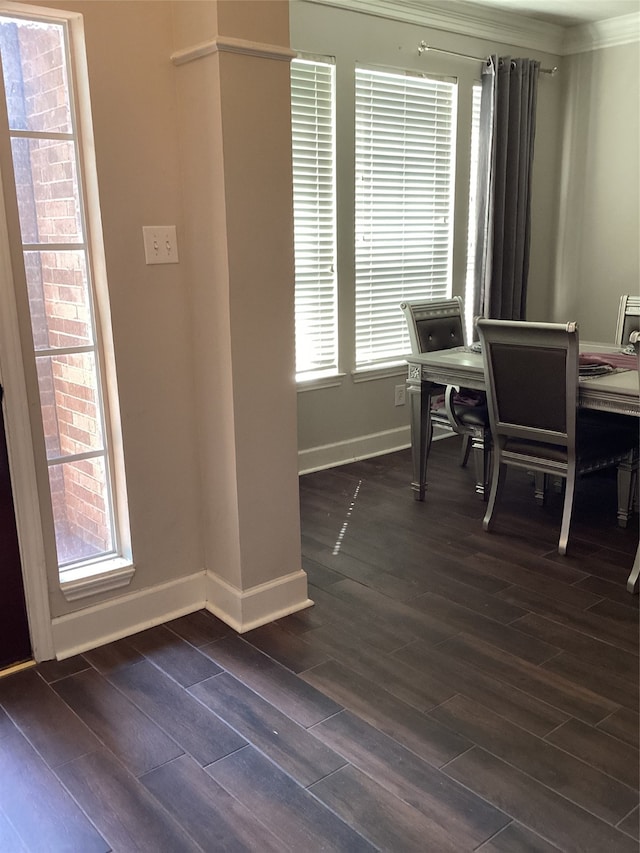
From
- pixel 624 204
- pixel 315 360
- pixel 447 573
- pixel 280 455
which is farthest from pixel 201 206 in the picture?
pixel 624 204

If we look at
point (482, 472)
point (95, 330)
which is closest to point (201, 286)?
point (95, 330)

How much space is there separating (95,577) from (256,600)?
532 millimetres

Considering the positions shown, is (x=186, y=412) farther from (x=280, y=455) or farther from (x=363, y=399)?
(x=363, y=399)

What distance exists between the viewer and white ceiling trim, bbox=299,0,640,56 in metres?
3.99

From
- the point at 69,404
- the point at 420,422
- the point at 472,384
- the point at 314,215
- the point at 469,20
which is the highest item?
the point at 469,20

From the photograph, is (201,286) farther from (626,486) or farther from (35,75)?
(626,486)

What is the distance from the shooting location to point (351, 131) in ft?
13.1

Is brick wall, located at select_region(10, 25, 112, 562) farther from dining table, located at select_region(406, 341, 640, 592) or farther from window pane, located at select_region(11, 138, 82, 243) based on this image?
dining table, located at select_region(406, 341, 640, 592)

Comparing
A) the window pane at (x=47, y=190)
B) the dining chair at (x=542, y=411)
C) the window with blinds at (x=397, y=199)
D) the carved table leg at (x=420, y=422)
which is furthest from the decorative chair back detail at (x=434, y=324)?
the window pane at (x=47, y=190)

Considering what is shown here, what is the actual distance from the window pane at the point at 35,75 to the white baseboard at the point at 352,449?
7.64ft

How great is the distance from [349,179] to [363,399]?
1.25m

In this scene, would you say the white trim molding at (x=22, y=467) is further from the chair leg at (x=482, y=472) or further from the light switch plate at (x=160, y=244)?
the chair leg at (x=482, y=472)

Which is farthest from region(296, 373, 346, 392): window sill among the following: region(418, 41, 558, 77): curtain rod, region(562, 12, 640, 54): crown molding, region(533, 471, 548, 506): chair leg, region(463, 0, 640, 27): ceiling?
region(562, 12, 640, 54): crown molding

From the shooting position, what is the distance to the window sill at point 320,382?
4051 millimetres
